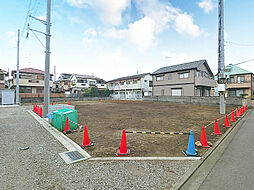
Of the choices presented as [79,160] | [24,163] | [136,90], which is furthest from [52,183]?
[136,90]

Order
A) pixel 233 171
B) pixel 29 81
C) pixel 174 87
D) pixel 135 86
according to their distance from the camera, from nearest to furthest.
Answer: pixel 233 171, pixel 174 87, pixel 29 81, pixel 135 86

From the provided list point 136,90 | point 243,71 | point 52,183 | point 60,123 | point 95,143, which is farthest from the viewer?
point 136,90

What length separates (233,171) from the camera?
310cm

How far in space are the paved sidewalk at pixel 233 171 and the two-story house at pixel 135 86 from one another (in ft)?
89.7

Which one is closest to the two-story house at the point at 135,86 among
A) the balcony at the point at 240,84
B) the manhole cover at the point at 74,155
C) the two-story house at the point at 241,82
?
the two-story house at the point at 241,82

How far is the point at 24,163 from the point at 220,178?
466 centimetres

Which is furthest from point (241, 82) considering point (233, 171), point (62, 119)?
point (62, 119)

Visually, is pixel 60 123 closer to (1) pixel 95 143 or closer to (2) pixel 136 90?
(1) pixel 95 143

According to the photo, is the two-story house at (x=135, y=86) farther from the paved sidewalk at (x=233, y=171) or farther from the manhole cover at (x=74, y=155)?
the manhole cover at (x=74, y=155)

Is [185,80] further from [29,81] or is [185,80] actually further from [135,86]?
[29,81]

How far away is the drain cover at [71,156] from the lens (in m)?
3.55

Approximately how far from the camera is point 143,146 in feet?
14.9

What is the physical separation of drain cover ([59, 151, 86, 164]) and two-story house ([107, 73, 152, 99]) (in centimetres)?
2795

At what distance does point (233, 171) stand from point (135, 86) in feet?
107
